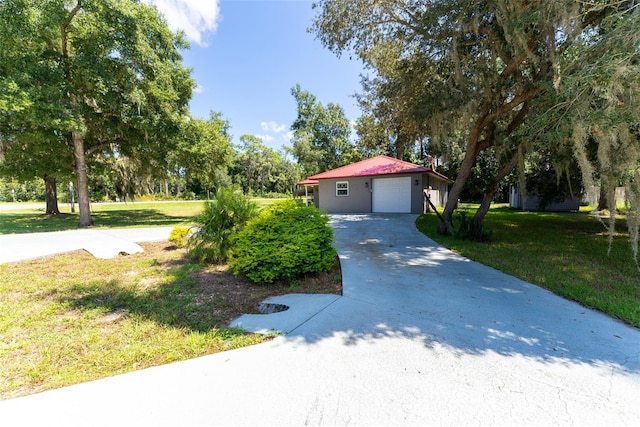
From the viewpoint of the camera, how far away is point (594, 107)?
3793mm

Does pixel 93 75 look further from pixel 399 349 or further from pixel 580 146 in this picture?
pixel 580 146

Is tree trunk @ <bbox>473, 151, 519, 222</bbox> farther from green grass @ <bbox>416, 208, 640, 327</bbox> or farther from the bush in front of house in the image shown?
the bush in front of house

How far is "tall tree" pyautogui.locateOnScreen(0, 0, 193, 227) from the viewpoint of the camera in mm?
8680

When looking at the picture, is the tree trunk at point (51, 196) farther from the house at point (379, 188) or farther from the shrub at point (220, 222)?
the shrub at point (220, 222)

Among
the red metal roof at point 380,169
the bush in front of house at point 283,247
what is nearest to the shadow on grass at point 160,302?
the bush in front of house at point 283,247

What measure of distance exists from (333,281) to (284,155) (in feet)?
173

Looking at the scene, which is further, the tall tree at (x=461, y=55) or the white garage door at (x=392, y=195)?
the white garage door at (x=392, y=195)

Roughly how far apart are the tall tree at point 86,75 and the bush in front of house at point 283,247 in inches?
357

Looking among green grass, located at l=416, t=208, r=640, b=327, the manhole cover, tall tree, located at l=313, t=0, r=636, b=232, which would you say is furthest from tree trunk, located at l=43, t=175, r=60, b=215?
green grass, located at l=416, t=208, r=640, b=327

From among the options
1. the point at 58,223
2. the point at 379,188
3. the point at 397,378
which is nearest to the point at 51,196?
the point at 58,223

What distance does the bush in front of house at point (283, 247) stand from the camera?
13.2 ft

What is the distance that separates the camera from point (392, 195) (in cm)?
1480

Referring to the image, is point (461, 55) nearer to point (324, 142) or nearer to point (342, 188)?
point (342, 188)

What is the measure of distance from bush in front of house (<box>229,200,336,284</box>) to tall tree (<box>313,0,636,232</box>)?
4563 millimetres
